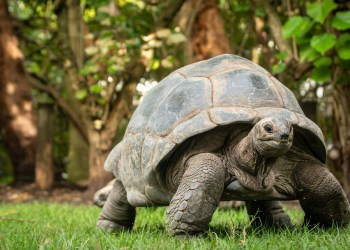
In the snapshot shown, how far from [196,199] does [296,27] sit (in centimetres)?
263

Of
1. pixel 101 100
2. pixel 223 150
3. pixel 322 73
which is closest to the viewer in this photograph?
pixel 223 150

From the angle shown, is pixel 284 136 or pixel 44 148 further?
pixel 44 148

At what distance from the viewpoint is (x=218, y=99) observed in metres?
2.91

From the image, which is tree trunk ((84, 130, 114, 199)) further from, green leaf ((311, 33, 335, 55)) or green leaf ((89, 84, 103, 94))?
green leaf ((311, 33, 335, 55))

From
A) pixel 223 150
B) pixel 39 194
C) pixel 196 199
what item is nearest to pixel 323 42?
pixel 223 150

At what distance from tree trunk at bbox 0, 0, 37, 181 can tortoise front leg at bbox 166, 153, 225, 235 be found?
21.5 ft

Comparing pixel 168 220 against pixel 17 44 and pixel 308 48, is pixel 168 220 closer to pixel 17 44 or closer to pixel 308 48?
pixel 308 48

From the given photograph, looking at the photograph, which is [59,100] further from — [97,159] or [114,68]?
[114,68]

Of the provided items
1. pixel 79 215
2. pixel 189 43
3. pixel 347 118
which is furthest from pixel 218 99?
pixel 189 43

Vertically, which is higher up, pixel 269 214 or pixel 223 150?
pixel 223 150

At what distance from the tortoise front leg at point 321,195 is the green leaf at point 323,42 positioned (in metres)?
1.79

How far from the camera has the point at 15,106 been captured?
8.89 meters

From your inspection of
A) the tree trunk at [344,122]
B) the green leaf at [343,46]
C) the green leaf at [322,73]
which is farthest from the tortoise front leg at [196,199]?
the tree trunk at [344,122]

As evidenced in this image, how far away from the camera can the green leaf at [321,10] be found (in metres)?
4.58
